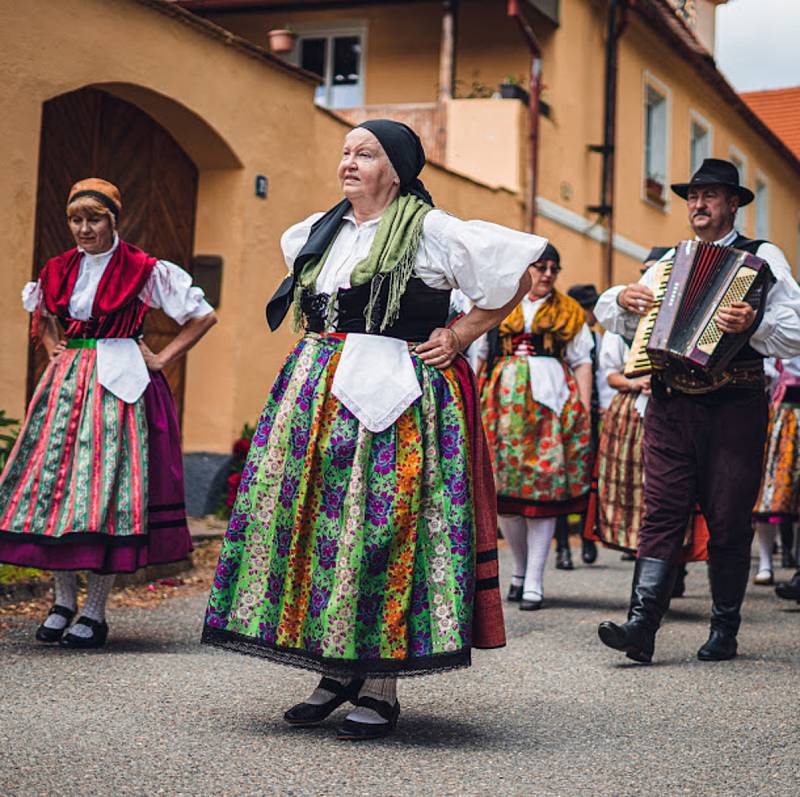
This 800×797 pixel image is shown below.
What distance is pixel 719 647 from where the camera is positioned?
579cm

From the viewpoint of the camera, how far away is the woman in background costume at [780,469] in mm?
8758

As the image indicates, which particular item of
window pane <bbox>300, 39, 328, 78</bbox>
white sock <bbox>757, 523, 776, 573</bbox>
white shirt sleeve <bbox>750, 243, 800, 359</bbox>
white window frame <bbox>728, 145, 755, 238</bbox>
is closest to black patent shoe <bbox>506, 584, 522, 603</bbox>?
white sock <bbox>757, 523, 776, 573</bbox>

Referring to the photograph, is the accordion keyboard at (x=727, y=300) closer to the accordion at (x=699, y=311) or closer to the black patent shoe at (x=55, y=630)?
the accordion at (x=699, y=311)

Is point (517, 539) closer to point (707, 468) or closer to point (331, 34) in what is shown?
point (707, 468)

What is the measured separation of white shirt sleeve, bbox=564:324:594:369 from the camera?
793cm

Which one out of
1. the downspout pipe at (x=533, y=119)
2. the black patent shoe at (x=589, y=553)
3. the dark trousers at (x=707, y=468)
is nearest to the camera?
the dark trousers at (x=707, y=468)

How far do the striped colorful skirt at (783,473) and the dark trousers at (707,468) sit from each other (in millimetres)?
2975

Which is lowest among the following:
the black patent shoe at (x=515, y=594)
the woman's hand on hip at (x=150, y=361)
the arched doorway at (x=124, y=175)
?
the black patent shoe at (x=515, y=594)

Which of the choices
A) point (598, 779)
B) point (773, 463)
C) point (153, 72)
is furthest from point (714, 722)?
point (153, 72)

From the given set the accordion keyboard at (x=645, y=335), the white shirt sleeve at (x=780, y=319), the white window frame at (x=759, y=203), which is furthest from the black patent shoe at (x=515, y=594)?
the white window frame at (x=759, y=203)

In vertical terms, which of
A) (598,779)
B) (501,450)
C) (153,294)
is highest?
(153,294)

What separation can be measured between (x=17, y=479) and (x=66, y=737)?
6.53 ft

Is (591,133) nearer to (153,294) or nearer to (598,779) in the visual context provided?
Answer: (153,294)

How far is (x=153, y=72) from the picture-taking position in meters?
9.48
